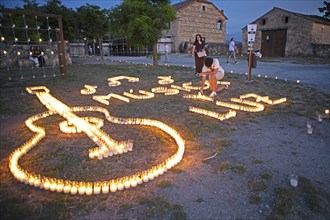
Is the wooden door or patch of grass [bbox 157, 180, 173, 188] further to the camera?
the wooden door

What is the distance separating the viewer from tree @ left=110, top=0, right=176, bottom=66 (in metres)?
16.4

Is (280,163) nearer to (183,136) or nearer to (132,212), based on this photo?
(183,136)

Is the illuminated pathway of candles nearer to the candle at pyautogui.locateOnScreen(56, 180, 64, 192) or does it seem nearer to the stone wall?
the candle at pyautogui.locateOnScreen(56, 180, 64, 192)

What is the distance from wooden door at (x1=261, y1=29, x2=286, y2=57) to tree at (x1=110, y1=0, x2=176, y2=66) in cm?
2263

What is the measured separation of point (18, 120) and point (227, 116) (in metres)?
5.53

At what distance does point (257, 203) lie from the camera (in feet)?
9.45

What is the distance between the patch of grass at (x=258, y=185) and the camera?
3.13m

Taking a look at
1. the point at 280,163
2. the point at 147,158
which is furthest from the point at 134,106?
the point at 280,163

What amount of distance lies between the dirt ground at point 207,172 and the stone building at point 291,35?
28.4m

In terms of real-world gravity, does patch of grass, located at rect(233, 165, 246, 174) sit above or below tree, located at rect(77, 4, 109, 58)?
below

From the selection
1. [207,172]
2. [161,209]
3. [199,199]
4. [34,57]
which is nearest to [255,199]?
[199,199]

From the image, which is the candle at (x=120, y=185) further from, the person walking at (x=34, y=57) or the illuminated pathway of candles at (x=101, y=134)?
the person walking at (x=34, y=57)

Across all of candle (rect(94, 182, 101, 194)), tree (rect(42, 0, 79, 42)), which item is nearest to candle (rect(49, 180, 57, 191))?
candle (rect(94, 182, 101, 194))

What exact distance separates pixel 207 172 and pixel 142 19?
48.9 ft
